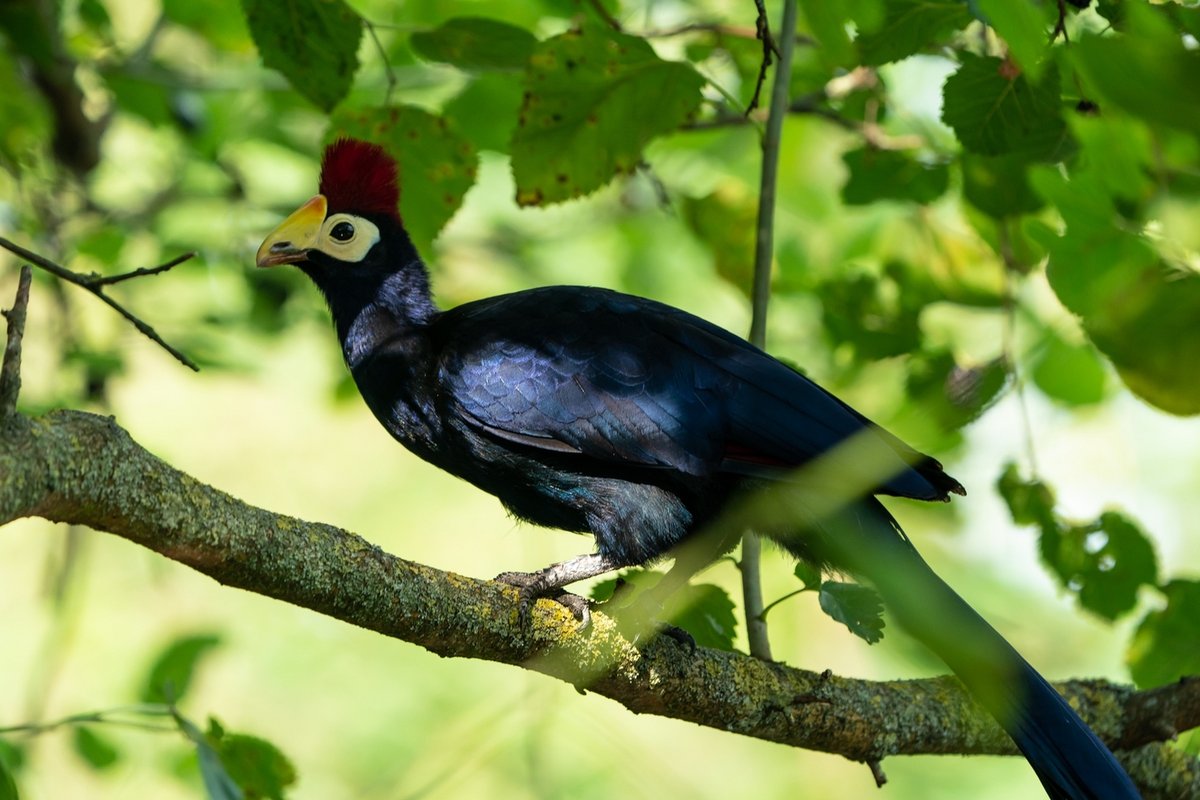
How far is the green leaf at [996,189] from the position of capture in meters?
3.46

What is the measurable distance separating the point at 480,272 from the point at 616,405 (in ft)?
12.6

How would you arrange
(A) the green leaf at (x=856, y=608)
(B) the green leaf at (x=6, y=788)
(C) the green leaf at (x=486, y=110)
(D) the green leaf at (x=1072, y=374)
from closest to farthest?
(B) the green leaf at (x=6, y=788)
(A) the green leaf at (x=856, y=608)
(C) the green leaf at (x=486, y=110)
(D) the green leaf at (x=1072, y=374)

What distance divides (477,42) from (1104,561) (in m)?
2.03

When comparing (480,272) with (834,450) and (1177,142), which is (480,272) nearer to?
(834,450)

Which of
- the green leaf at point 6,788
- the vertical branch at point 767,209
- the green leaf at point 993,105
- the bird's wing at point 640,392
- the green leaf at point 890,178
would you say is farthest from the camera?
the green leaf at point 890,178

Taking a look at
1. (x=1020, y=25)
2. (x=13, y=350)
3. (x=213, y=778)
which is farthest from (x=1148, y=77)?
(x=213, y=778)

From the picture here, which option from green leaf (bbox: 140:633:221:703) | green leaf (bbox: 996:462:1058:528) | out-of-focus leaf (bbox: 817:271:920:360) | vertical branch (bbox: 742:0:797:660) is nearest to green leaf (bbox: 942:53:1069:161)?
vertical branch (bbox: 742:0:797:660)

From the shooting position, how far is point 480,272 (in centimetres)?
687

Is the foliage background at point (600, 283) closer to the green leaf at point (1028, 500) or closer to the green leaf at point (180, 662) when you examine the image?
the green leaf at point (1028, 500)

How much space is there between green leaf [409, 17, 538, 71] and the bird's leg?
125cm

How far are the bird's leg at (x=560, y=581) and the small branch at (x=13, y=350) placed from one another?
111 centimetres

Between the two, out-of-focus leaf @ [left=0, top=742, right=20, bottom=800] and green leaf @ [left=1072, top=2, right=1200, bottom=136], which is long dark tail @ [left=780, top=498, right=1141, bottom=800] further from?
green leaf @ [left=1072, top=2, right=1200, bottom=136]

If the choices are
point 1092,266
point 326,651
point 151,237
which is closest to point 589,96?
point 1092,266

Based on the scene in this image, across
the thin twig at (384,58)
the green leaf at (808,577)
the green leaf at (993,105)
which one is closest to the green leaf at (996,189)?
the green leaf at (993,105)
